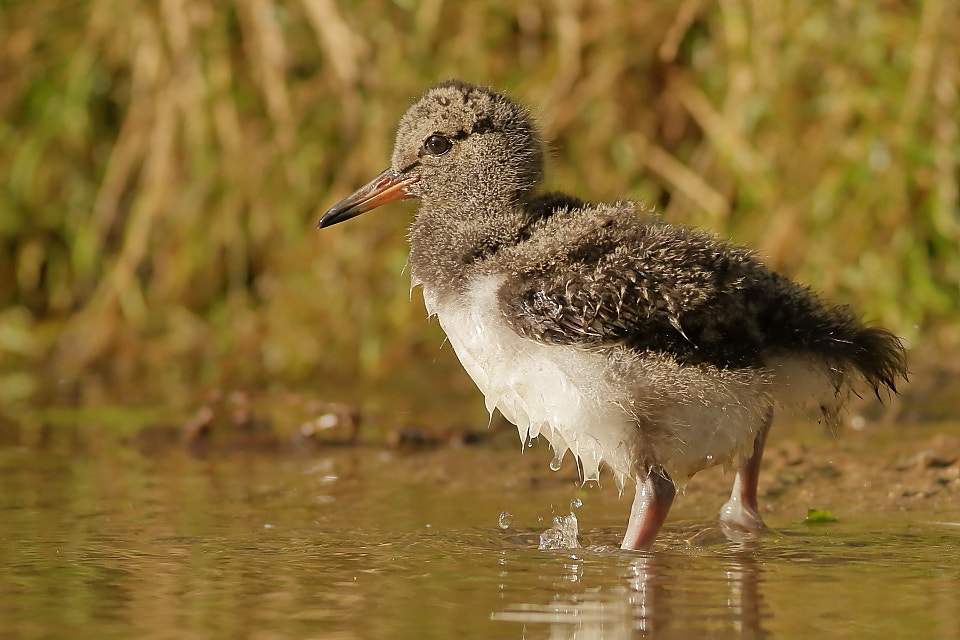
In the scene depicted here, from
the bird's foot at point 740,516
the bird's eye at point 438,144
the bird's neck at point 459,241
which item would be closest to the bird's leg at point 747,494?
the bird's foot at point 740,516

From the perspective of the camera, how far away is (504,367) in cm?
429

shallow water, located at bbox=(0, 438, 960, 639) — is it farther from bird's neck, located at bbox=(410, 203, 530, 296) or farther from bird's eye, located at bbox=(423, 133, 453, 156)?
bird's eye, located at bbox=(423, 133, 453, 156)

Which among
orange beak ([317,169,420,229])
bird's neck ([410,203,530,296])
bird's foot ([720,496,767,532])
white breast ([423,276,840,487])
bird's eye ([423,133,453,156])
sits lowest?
bird's foot ([720,496,767,532])

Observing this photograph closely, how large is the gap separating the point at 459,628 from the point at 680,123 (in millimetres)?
5689

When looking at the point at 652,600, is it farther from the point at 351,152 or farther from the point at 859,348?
the point at 351,152

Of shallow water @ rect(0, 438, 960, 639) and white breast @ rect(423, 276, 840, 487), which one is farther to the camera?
white breast @ rect(423, 276, 840, 487)

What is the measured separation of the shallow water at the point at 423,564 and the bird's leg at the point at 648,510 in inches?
3.6

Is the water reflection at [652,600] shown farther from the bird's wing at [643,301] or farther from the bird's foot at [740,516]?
the bird's wing at [643,301]

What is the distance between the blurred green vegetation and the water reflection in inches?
147

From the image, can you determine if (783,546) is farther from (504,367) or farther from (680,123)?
(680,123)

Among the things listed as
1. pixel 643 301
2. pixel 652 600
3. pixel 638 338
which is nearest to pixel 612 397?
pixel 638 338

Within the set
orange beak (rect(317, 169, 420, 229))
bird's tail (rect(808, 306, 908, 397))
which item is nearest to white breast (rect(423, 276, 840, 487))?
bird's tail (rect(808, 306, 908, 397))

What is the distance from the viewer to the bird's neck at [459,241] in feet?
14.7

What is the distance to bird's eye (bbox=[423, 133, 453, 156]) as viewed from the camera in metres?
4.86
